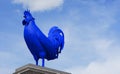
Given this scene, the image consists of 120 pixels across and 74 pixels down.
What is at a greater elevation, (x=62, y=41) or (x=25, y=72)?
(x=62, y=41)

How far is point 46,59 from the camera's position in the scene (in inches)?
1321

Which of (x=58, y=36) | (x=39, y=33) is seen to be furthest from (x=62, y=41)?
(x=39, y=33)

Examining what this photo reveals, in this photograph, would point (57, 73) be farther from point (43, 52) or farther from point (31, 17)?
point (31, 17)

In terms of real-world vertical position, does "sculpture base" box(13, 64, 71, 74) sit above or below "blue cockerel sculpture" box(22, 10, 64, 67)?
below

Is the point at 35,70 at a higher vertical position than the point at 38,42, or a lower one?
lower

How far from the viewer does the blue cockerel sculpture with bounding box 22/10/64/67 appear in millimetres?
32531

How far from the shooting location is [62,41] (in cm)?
3497

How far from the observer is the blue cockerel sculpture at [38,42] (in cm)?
3253

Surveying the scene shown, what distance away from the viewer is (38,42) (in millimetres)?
32688

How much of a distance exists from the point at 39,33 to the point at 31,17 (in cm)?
151

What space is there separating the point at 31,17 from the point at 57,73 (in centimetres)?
472

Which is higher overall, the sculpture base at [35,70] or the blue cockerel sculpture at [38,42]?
the blue cockerel sculpture at [38,42]

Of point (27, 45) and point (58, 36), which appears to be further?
point (58, 36)

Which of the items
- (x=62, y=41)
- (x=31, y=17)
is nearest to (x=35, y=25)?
(x=31, y=17)
